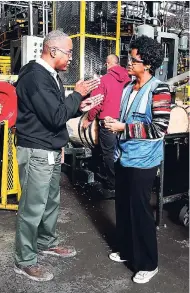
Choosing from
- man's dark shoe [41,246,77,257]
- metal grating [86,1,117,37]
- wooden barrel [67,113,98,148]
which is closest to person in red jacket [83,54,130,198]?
wooden barrel [67,113,98,148]

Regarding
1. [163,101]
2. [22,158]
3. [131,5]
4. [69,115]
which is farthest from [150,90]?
[131,5]

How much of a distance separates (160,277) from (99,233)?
3.60 ft

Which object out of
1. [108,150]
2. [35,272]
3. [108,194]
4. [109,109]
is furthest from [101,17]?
[35,272]

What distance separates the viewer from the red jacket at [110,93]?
5273 millimetres

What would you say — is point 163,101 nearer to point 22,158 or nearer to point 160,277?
point 22,158

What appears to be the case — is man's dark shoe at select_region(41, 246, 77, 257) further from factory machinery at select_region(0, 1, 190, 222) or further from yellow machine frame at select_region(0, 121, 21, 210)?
yellow machine frame at select_region(0, 121, 21, 210)

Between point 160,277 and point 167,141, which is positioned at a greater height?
point 167,141

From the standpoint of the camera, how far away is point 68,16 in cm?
938

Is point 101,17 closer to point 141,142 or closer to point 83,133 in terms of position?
point 83,133

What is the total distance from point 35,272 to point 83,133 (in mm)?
2999

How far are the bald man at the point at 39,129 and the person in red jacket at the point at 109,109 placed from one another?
7.26 ft

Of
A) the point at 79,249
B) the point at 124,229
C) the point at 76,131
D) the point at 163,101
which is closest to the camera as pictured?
the point at 163,101

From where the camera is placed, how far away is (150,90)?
9.19 ft

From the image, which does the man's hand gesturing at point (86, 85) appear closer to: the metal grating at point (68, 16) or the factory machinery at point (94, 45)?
the factory machinery at point (94, 45)
